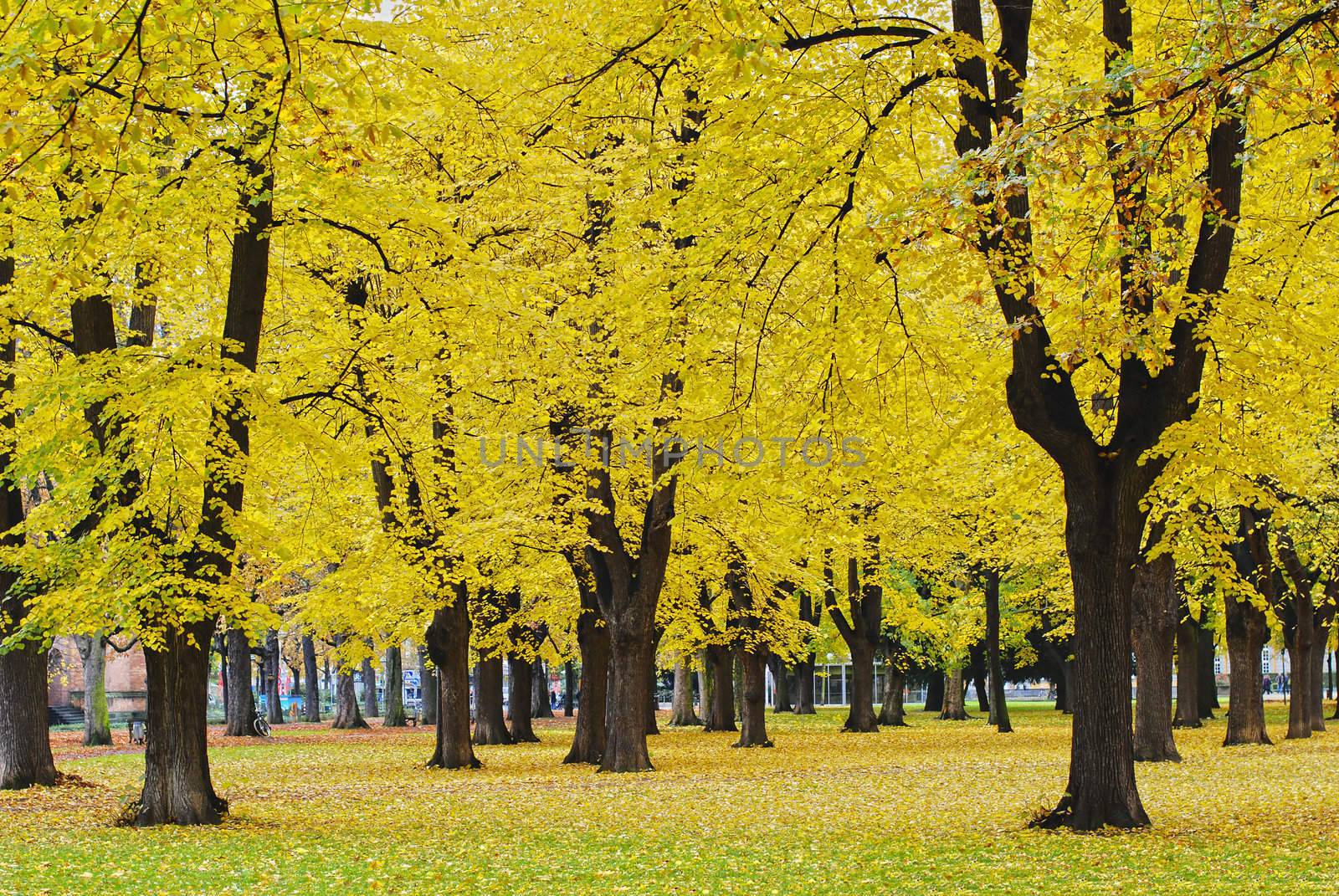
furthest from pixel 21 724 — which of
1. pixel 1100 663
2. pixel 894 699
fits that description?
pixel 894 699

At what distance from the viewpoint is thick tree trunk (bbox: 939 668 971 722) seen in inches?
2098

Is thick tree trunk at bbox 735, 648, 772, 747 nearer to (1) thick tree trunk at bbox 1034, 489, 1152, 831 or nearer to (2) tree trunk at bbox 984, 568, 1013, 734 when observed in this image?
(2) tree trunk at bbox 984, 568, 1013, 734

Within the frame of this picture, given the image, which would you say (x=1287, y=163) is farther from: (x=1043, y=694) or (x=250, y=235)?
(x=1043, y=694)

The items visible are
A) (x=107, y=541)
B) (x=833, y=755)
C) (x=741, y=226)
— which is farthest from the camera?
(x=833, y=755)

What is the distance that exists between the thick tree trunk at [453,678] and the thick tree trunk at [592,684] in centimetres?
220

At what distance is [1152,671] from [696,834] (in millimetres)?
13474

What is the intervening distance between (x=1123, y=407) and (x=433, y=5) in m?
9.47

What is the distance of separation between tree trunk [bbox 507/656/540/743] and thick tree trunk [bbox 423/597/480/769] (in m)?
9.41

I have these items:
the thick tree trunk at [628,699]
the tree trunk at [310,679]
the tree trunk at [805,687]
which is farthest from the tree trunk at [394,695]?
the thick tree trunk at [628,699]

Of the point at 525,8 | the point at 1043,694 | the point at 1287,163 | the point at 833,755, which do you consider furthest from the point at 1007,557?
the point at 1043,694

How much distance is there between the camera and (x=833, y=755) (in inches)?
1148

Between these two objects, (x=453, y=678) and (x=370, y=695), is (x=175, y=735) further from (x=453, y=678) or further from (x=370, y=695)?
(x=370, y=695)

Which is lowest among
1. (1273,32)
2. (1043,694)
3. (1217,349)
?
(1043,694)

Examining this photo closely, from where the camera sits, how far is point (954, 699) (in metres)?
54.1
